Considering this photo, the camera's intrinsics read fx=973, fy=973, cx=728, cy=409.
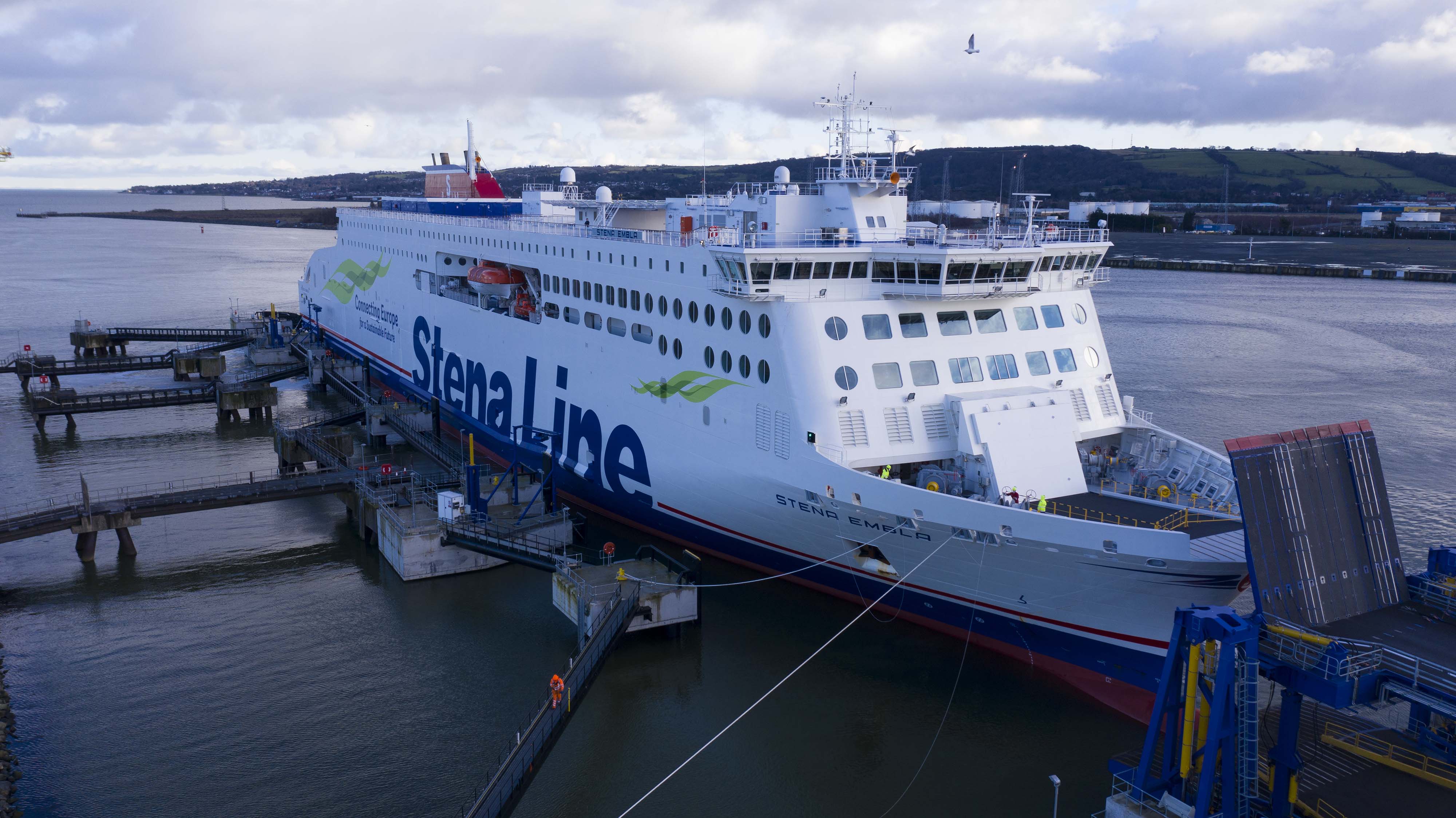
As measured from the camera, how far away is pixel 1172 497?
53.0 feet

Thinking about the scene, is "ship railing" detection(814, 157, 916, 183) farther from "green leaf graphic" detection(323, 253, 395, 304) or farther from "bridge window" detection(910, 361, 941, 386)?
"green leaf graphic" detection(323, 253, 395, 304)

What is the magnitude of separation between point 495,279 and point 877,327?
13.5m

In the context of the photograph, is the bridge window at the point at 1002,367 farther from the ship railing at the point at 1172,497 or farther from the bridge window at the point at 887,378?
A: the ship railing at the point at 1172,497

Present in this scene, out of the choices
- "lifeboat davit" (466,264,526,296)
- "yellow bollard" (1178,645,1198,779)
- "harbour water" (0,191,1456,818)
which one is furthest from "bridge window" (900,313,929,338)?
"lifeboat davit" (466,264,526,296)

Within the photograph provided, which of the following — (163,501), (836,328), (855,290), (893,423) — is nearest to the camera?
(893,423)

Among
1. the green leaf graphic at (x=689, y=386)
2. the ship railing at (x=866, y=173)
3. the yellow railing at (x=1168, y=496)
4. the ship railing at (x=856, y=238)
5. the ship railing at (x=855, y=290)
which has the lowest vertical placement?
the yellow railing at (x=1168, y=496)

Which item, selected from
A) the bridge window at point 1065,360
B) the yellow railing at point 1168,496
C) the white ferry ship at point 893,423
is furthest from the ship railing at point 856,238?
the yellow railing at point 1168,496

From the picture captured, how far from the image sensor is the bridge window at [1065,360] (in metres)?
18.5

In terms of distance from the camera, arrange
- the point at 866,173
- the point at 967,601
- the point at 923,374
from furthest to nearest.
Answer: the point at 866,173
the point at 923,374
the point at 967,601

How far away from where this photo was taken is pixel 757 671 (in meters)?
17.2

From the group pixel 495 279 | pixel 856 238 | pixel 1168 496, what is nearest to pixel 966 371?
pixel 856 238

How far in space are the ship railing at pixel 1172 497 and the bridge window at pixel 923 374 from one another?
3.39 metres

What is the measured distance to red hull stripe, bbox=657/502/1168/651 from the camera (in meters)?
14.5

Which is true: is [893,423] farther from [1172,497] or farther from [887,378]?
[1172,497]
